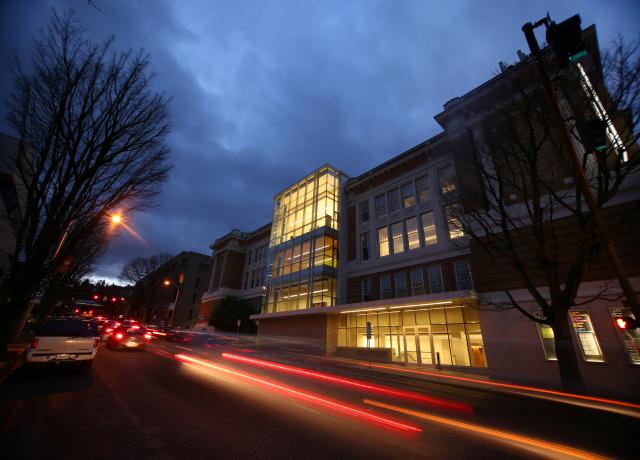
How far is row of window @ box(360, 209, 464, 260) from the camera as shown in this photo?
23.6m

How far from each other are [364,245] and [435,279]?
8.75 m

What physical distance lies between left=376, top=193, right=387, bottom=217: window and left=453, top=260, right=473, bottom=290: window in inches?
372

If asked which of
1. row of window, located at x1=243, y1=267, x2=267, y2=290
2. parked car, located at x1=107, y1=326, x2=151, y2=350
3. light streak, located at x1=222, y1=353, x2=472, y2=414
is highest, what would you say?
row of window, located at x1=243, y1=267, x2=267, y2=290

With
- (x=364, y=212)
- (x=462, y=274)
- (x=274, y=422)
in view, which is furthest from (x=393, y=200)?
(x=274, y=422)

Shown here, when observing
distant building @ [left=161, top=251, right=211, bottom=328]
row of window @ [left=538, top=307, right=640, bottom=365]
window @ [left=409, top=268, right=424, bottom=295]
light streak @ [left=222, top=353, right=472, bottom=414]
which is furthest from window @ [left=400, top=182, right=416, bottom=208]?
distant building @ [left=161, top=251, right=211, bottom=328]

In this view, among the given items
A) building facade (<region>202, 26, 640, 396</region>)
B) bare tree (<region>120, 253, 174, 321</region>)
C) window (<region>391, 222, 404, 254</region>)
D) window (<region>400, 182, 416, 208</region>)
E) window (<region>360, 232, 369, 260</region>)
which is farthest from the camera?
bare tree (<region>120, 253, 174, 321</region>)

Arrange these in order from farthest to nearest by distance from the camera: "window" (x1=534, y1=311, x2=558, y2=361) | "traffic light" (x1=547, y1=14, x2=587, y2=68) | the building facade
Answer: "window" (x1=534, y1=311, x2=558, y2=361) → the building facade → "traffic light" (x1=547, y1=14, x2=587, y2=68)

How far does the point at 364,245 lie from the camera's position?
28.9 meters

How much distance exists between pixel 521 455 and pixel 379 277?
21686 millimetres

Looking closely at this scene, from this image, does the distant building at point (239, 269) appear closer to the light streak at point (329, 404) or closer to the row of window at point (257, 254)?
the row of window at point (257, 254)

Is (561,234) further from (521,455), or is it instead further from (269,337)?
(269,337)

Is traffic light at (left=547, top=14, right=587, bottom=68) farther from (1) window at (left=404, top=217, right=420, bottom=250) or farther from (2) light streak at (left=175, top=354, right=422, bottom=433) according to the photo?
(1) window at (left=404, top=217, right=420, bottom=250)

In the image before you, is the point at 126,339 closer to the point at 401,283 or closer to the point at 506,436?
the point at 506,436

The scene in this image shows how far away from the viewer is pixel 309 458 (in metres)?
3.94
